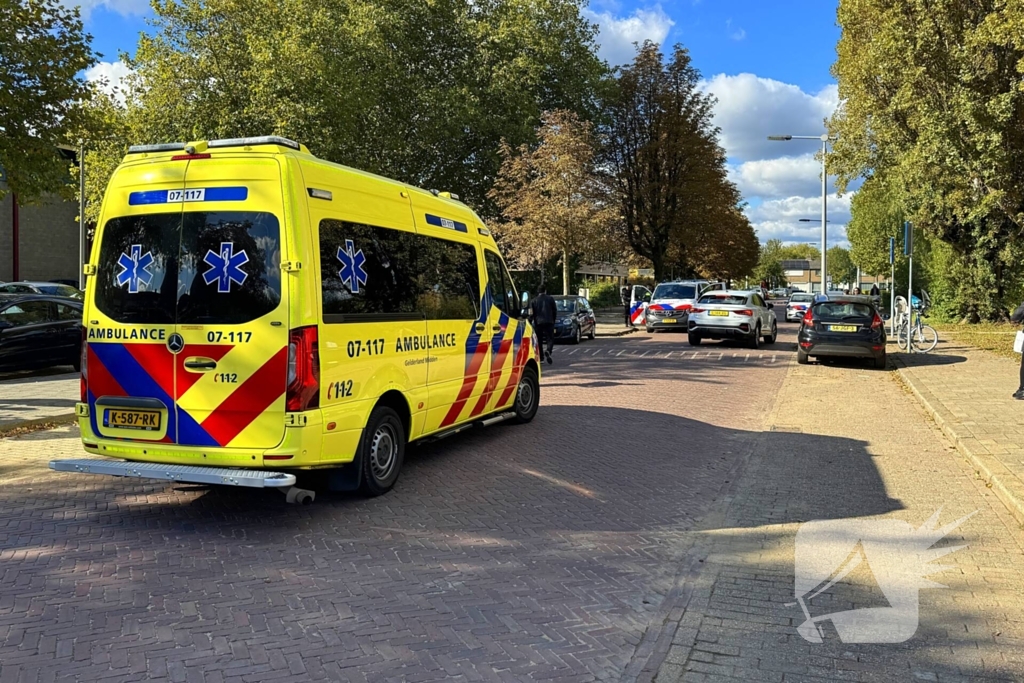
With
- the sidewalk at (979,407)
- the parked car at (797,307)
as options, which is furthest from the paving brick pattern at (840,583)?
the parked car at (797,307)

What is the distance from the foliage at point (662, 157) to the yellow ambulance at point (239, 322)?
36267 millimetres

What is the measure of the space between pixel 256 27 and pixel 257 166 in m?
23.9

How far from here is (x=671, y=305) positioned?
89.1 feet

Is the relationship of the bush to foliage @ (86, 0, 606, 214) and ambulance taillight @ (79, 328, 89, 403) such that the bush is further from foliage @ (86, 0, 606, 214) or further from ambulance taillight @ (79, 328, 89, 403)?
ambulance taillight @ (79, 328, 89, 403)

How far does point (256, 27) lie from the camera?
26.2 metres

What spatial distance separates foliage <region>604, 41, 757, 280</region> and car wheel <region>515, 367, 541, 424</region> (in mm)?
32758

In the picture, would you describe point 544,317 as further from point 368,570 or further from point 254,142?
point 368,570

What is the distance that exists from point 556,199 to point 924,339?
1307 centimetres

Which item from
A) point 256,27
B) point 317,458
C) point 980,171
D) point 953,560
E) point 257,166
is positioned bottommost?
point 953,560

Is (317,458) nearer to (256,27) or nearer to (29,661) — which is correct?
(29,661)

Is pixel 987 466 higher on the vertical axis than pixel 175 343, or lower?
lower

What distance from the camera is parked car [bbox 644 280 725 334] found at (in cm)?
2700

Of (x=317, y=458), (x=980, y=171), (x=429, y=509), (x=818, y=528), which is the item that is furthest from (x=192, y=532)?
(x=980, y=171)

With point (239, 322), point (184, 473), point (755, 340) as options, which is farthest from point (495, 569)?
point (755, 340)
